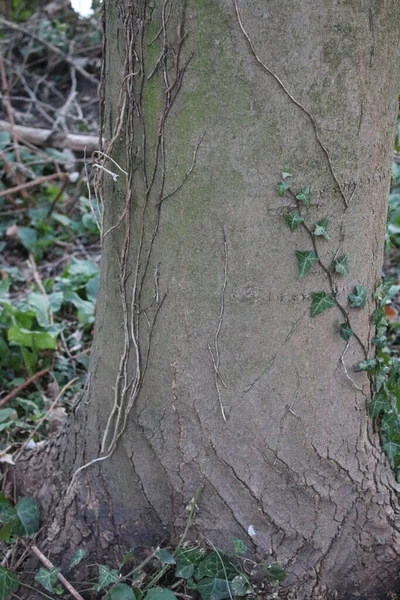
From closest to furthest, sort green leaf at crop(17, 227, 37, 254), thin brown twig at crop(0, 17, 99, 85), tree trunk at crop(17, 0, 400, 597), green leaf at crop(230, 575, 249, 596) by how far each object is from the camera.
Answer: tree trunk at crop(17, 0, 400, 597), green leaf at crop(230, 575, 249, 596), green leaf at crop(17, 227, 37, 254), thin brown twig at crop(0, 17, 99, 85)

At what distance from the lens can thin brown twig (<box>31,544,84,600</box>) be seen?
1.80m

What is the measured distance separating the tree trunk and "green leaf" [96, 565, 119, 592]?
11 cm

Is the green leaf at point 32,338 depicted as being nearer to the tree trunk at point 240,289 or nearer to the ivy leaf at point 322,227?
the tree trunk at point 240,289

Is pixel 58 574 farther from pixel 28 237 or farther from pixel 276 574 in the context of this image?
pixel 28 237

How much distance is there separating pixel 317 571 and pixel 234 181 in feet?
3.62

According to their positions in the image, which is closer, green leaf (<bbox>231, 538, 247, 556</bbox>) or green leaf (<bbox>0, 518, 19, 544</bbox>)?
green leaf (<bbox>231, 538, 247, 556</bbox>)

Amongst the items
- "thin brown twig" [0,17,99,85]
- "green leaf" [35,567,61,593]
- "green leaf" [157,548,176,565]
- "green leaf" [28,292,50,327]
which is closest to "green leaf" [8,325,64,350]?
"green leaf" [28,292,50,327]

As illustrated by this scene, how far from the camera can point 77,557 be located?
185 cm

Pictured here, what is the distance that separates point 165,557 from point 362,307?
835 mm

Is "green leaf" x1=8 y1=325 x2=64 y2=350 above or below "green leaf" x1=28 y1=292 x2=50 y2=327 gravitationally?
below

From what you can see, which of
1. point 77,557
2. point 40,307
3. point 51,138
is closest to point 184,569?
point 77,557

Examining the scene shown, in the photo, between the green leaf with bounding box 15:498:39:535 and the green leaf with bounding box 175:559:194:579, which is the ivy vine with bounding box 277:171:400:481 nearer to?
the green leaf with bounding box 175:559:194:579

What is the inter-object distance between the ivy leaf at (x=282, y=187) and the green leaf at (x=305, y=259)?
154mm

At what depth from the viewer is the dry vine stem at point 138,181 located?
151cm
